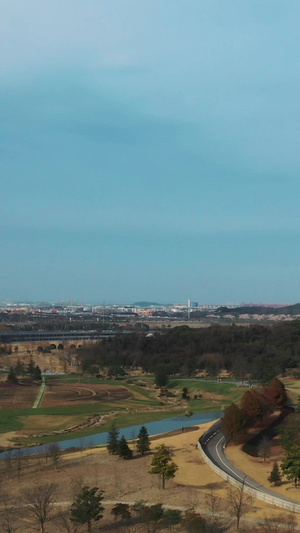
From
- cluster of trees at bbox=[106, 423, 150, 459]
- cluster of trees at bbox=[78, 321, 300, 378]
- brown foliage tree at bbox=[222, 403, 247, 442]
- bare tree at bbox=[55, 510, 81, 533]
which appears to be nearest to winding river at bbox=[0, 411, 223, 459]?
cluster of trees at bbox=[106, 423, 150, 459]

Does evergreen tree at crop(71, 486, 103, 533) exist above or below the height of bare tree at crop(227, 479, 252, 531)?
above

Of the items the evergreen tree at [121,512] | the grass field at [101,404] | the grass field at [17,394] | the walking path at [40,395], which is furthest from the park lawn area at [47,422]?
the evergreen tree at [121,512]

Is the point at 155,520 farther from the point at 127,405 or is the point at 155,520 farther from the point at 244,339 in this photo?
the point at 244,339

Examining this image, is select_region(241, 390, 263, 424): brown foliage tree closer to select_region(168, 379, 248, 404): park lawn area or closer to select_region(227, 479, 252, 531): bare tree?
select_region(227, 479, 252, 531): bare tree

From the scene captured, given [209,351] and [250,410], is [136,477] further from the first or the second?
[209,351]

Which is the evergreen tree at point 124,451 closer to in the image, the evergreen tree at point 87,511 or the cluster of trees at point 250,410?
the cluster of trees at point 250,410

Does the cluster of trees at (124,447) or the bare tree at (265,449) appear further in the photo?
the cluster of trees at (124,447)

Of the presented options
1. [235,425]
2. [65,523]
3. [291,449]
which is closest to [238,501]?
[291,449]
